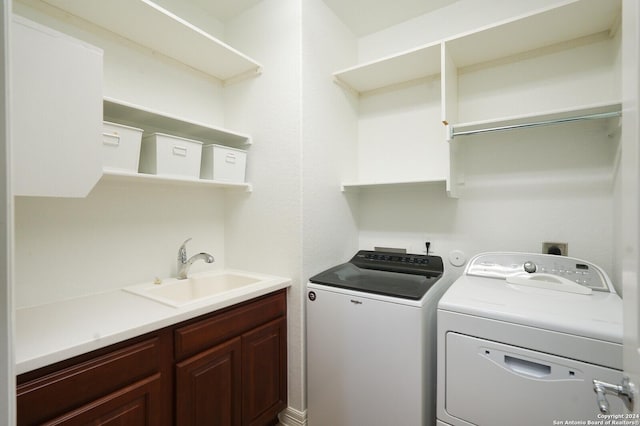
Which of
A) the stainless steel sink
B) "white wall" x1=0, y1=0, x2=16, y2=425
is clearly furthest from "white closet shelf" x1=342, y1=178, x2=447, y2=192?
"white wall" x1=0, y1=0, x2=16, y2=425

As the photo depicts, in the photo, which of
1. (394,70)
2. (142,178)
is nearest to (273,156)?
A: (142,178)

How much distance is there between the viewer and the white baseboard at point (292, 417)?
174 centimetres

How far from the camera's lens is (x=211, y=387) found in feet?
4.35

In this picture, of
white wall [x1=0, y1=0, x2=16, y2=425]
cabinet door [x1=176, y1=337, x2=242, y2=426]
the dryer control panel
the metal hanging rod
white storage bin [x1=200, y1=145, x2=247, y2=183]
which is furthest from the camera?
white storage bin [x1=200, y1=145, x2=247, y2=183]

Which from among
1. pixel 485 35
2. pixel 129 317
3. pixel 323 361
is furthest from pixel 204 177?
pixel 485 35

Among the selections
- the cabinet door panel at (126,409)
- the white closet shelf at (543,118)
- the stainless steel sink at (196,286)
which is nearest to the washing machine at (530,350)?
the white closet shelf at (543,118)

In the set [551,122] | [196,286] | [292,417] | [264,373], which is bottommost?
[292,417]

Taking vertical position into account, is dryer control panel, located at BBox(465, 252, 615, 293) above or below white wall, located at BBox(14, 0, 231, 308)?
below

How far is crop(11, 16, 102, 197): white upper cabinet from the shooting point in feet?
3.08

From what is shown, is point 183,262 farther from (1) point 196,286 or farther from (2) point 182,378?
(2) point 182,378

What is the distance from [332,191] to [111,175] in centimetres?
124

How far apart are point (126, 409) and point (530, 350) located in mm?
1507

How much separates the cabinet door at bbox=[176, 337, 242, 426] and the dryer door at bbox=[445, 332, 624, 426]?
0.99 meters

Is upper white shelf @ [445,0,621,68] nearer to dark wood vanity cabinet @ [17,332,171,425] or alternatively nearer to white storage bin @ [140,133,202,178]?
white storage bin @ [140,133,202,178]
